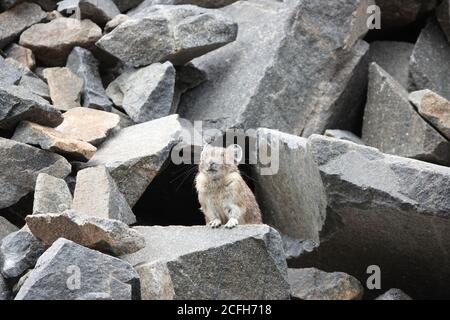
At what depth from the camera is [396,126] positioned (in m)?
13.2

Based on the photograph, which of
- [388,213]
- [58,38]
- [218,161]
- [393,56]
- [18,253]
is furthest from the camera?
[393,56]

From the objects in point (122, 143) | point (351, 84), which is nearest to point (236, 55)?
point (351, 84)

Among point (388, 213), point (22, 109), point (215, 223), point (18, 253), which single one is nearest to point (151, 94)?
point (22, 109)

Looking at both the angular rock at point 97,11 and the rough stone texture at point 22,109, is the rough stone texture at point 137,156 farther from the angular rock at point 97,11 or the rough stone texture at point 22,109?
the angular rock at point 97,11

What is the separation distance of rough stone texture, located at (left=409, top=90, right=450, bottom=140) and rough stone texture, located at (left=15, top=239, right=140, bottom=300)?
5.43 meters

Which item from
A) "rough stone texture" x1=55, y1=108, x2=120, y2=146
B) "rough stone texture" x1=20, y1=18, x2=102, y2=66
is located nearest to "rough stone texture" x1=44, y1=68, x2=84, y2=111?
"rough stone texture" x1=55, y1=108, x2=120, y2=146

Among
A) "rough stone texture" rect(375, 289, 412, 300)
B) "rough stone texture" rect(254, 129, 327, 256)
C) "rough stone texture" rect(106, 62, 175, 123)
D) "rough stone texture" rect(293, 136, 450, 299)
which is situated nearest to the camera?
"rough stone texture" rect(293, 136, 450, 299)

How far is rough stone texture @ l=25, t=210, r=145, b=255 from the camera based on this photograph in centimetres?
933

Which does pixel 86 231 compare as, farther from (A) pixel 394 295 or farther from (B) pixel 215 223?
(A) pixel 394 295

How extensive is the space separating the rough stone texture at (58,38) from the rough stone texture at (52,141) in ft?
9.19

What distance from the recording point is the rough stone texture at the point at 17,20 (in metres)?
14.5

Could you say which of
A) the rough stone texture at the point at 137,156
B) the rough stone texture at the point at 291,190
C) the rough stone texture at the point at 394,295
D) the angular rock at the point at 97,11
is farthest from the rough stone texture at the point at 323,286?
the angular rock at the point at 97,11

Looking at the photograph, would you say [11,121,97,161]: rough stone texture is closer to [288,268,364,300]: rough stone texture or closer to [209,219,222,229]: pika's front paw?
[209,219,222,229]: pika's front paw

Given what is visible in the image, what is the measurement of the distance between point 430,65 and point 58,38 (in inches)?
226
